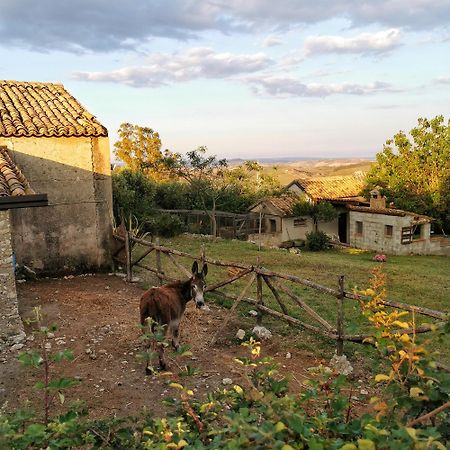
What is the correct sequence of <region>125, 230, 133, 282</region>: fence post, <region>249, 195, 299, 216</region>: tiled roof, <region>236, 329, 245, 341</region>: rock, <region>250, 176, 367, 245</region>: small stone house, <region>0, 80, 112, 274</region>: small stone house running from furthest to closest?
<region>250, 176, 367, 245</region>: small stone house
<region>249, 195, 299, 216</region>: tiled roof
<region>125, 230, 133, 282</region>: fence post
<region>0, 80, 112, 274</region>: small stone house
<region>236, 329, 245, 341</region>: rock

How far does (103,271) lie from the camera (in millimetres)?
13586

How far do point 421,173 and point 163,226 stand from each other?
928 inches

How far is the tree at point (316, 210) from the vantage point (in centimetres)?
3297

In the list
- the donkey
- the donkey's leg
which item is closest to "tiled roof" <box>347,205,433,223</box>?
the donkey

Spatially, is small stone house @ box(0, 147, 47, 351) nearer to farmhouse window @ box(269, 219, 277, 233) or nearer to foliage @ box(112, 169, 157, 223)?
foliage @ box(112, 169, 157, 223)

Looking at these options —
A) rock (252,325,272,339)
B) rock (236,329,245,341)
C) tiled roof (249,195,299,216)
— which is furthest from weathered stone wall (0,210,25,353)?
tiled roof (249,195,299,216)

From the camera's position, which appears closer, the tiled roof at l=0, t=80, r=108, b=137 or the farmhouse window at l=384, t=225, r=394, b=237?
the tiled roof at l=0, t=80, r=108, b=137

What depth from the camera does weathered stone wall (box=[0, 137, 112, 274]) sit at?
40.6ft

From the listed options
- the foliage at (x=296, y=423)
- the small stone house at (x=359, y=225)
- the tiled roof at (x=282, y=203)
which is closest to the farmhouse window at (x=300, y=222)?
the small stone house at (x=359, y=225)

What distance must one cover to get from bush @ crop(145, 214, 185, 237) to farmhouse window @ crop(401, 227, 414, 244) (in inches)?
657

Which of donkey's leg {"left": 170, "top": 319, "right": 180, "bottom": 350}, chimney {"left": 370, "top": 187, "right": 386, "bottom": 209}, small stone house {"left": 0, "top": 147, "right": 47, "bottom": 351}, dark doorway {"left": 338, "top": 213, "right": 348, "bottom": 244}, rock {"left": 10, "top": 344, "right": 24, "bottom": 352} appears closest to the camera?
donkey's leg {"left": 170, "top": 319, "right": 180, "bottom": 350}

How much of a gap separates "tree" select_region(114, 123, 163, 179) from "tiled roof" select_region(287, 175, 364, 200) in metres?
12.9

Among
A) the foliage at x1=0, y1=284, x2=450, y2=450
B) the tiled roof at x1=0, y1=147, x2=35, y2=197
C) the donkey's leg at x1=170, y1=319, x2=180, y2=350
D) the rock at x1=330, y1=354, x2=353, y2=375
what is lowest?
the rock at x1=330, y1=354, x2=353, y2=375

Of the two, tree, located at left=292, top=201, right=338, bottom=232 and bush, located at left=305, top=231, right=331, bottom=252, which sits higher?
tree, located at left=292, top=201, right=338, bottom=232
